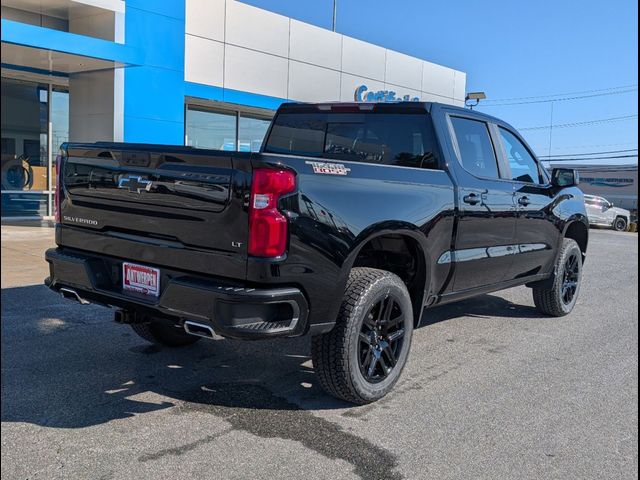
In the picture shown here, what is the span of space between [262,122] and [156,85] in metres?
4.31

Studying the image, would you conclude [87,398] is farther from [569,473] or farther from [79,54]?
[79,54]

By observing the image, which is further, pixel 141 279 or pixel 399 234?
pixel 399 234

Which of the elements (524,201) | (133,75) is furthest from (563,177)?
(133,75)

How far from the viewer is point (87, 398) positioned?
3977mm

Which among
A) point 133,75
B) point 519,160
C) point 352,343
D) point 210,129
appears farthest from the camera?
point 210,129

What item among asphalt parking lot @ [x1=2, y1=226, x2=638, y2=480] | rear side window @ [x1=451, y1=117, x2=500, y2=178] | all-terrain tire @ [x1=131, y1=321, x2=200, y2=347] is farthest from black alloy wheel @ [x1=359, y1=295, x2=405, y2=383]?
all-terrain tire @ [x1=131, y1=321, x2=200, y2=347]

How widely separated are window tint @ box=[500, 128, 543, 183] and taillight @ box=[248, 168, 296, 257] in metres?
3.21

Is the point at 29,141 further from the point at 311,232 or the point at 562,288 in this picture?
the point at 311,232

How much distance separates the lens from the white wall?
47.2ft

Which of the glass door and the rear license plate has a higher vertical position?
the glass door

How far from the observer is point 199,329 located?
3.48 metres

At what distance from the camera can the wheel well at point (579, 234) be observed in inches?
285

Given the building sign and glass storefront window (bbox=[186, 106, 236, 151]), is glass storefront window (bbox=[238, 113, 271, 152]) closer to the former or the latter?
glass storefront window (bbox=[186, 106, 236, 151])

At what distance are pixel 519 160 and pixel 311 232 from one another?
3.31 meters
